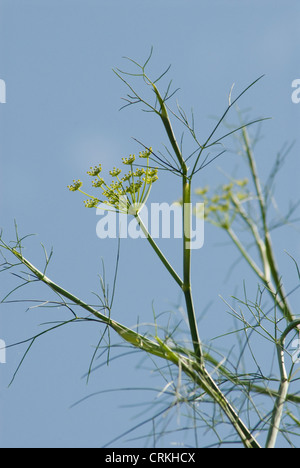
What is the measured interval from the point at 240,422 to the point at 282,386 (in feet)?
0.49

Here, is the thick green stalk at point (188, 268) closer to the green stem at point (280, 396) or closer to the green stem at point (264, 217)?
the green stem at point (280, 396)

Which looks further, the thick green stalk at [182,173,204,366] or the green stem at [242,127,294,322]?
the green stem at [242,127,294,322]

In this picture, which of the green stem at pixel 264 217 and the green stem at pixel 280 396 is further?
the green stem at pixel 264 217

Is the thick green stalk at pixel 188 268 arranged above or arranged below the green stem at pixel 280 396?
above

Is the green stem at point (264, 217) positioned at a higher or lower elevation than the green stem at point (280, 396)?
higher

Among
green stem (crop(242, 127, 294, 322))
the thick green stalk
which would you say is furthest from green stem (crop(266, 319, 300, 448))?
green stem (crop(242, 127, 294, 322))

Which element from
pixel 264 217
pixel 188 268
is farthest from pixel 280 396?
pixel 264 217

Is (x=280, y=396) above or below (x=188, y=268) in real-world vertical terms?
below

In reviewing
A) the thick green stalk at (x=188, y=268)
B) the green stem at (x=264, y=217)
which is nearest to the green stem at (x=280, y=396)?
the thick green stalk at (x=188, y=268)

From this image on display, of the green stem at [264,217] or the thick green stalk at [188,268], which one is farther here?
the green stem at [264,217]

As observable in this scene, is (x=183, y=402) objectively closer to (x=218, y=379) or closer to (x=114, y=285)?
(x=218, y=379)

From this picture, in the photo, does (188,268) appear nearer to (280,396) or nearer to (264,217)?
(280,396)

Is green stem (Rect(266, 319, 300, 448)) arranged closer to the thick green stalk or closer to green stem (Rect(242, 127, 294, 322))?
the thick green stalk
